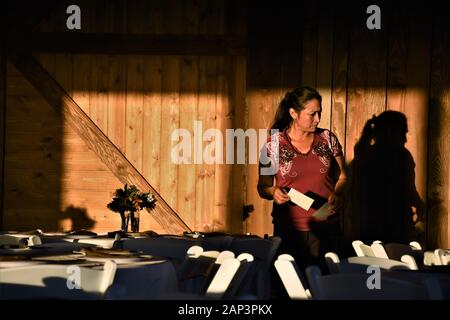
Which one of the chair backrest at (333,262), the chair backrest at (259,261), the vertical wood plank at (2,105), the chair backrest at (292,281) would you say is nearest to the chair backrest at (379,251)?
the chair backrest at (259,261)

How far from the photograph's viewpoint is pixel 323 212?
5.46 meters

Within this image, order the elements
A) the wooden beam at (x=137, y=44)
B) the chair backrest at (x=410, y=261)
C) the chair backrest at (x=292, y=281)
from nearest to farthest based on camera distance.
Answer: the chair backrest at (x=292, y=281)
the chair backrest at (x=410, y=261)
the wooden beam at (x=137, y=44)

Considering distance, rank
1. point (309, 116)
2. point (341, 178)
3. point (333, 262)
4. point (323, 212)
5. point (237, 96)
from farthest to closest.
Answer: point (237, 96), point (341, 178), point (309, 116), point (323, 212), point (333, 262)

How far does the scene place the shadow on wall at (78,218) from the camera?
891 centimetres

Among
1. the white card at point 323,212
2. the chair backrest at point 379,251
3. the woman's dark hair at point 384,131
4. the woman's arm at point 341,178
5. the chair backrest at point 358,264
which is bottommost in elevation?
the chair backrest at point 379,251

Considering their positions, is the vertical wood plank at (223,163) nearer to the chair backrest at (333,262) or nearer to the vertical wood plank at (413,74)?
Answer: the vertical wood plank at (413,74)

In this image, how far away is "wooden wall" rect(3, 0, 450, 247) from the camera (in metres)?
8.63

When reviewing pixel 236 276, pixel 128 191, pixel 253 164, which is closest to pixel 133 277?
pixel 236 276

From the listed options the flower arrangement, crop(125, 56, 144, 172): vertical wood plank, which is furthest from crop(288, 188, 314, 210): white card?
crop(125, 56, 144, 172): vertical wood plank

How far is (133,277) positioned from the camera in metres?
3.95

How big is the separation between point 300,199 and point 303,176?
178 mm

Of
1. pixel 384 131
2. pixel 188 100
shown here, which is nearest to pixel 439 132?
pixel 384 131

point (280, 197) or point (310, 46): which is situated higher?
point (310, 46)

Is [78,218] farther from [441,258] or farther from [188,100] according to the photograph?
[441,258]
